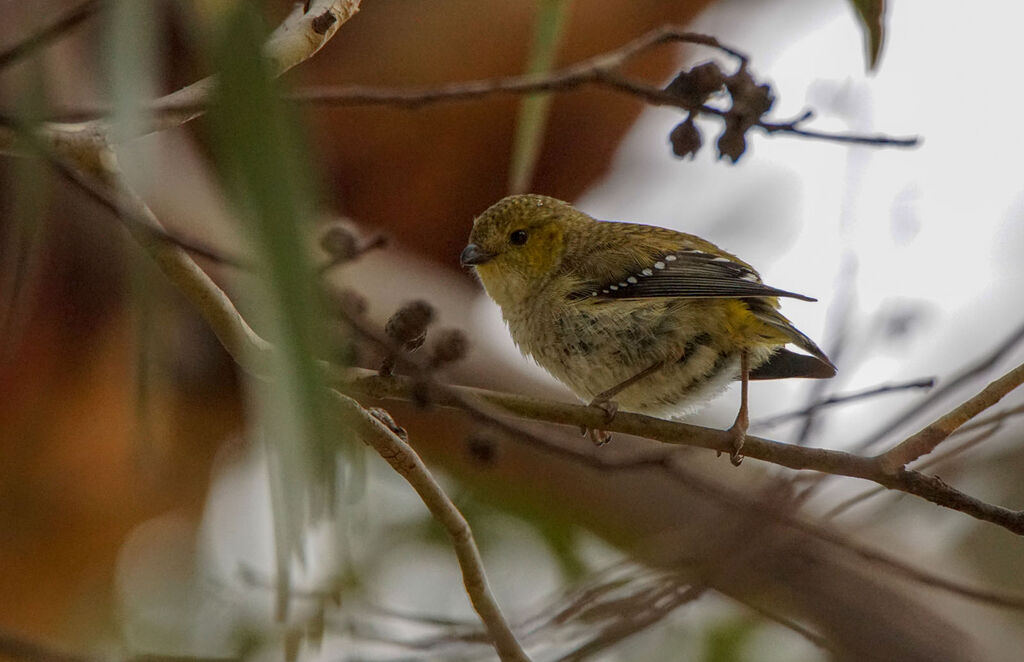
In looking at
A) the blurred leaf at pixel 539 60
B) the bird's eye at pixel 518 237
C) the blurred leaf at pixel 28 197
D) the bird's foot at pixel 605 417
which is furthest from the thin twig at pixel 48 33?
the bird's eye at pixel 518 237

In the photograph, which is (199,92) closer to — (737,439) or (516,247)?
(737,439)

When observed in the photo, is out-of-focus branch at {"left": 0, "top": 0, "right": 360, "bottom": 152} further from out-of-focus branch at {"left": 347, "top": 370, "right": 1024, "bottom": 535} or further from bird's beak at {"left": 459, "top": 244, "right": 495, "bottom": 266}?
bird's beak at {"left": 459, "top": 244, "right": 495, "bottom": 266}

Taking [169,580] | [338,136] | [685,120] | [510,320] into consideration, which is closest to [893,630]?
[510,320]

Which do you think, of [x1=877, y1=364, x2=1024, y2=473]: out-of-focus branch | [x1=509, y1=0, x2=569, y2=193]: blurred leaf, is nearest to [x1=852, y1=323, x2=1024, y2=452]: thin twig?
[x1=877, y1=364, x2=1024, y2=473]: out-of-focus branch

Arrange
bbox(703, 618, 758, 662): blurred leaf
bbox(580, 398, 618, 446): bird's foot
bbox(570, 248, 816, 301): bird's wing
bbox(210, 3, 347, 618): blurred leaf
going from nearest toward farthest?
bbox(210, 3, 347, 618): blurred leaf
bbox(580, 398, 618, 446): bird's foot
bbox(570, 248, 816, 301): bird's wing
bbox(703, 618, 758, 662): blurred leaf

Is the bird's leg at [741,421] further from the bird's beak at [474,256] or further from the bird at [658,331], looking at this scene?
the bird's beak at [474,256]

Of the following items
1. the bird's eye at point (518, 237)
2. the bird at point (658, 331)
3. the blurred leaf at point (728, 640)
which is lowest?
the blurred leaf at point (728, 640)
